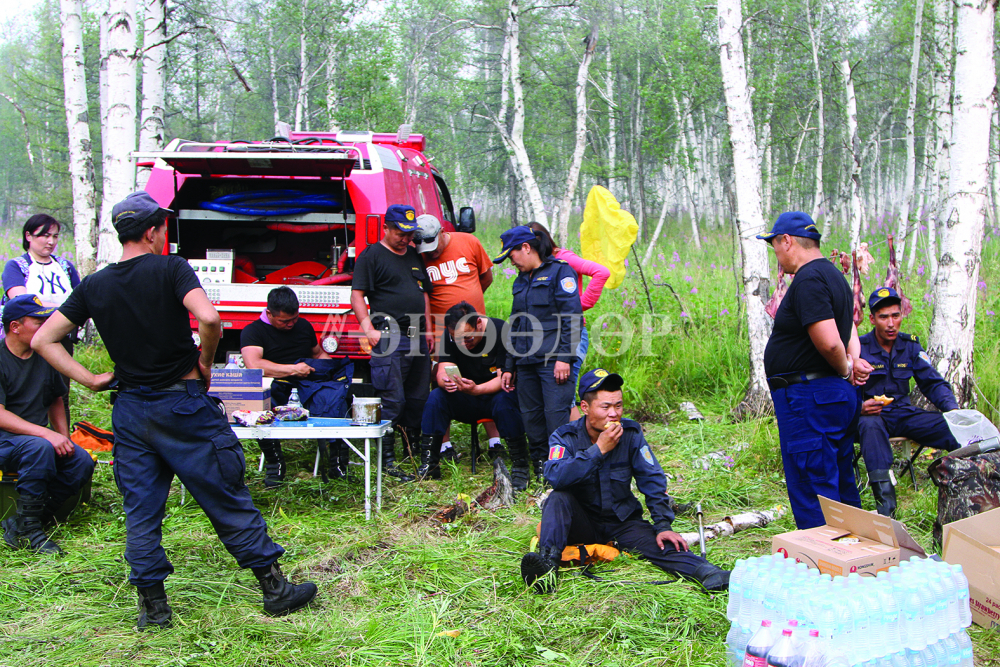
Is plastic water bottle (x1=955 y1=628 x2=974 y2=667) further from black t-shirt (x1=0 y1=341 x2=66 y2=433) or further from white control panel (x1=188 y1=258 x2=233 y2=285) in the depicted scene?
white control panel (x1=188 y1=258 x2=233 y2=285)

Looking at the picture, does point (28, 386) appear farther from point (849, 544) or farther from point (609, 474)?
point (849, 544)

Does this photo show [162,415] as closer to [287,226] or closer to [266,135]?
[287,226]

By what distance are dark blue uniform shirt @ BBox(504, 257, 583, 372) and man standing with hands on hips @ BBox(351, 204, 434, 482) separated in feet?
2.48

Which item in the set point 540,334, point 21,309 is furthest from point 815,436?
point 21,309

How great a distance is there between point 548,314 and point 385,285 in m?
Answer: 1.21

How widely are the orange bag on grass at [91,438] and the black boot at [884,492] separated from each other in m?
5.12

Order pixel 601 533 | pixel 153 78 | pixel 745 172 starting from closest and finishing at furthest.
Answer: pixel 601 533
pixel 745 172
pixel 153 78

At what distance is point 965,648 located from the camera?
243 centimetres

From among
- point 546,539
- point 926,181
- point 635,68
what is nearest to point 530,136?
point 635,68

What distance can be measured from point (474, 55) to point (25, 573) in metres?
24.8

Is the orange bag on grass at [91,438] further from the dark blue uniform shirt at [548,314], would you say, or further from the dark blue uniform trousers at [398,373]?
the dark blue uniform shirt at [548,314]

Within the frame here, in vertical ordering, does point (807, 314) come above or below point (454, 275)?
below

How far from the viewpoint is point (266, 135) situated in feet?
96.6

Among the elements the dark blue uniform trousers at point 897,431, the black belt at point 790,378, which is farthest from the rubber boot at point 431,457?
the dark blue uniform trousers at point 897,431
